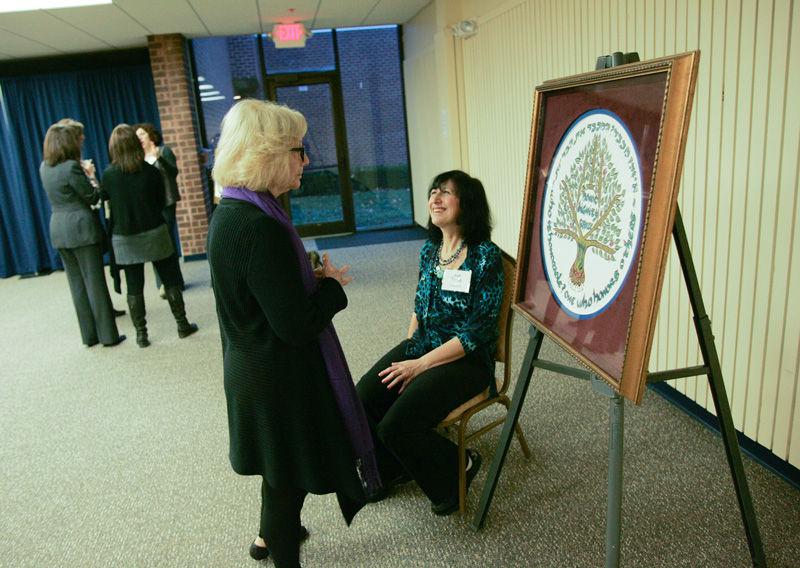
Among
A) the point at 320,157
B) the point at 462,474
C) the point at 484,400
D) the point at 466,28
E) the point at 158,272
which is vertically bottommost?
the point at 462,474

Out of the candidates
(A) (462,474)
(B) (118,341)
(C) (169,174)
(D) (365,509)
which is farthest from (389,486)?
(C) (169,174)

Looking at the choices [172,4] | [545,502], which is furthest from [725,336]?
[172,4]

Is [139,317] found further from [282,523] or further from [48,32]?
[48,32]

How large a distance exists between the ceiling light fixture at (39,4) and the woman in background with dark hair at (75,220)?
149 centimetres

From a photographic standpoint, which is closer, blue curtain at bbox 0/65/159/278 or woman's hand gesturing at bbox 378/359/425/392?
woman's hand gesturing at bbox 378/359/425/392

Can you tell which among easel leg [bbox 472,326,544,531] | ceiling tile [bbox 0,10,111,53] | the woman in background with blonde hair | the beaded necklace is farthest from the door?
the woman in background with blonde hair

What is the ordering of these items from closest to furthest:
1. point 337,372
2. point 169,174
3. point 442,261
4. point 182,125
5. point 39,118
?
point 337,372 < point 442,261 < point 169,174 < point 182,125 < point 39,118

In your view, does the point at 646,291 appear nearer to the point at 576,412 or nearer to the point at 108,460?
the point at 576,412

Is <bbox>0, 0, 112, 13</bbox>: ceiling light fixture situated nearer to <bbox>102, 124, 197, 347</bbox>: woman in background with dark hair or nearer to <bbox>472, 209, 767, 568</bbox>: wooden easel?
<bbox>102, 124, 197, 347</bbox>: woman in background with dark hair

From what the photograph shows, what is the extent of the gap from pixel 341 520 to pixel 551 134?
1.46m

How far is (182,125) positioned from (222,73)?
44.8 inches

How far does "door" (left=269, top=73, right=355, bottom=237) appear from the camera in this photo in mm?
7770

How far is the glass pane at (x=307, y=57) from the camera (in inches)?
299

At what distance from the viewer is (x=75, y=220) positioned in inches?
156
